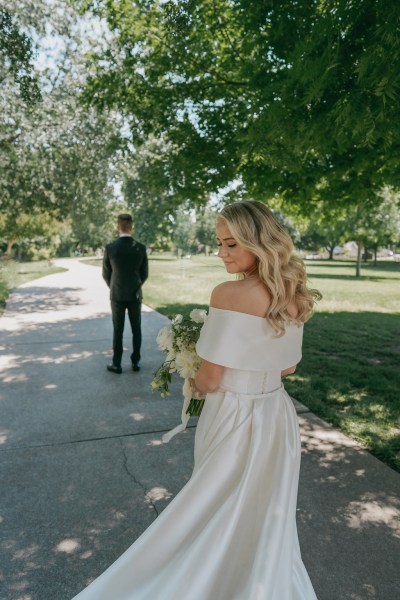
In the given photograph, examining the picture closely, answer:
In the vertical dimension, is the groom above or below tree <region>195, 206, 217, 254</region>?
below

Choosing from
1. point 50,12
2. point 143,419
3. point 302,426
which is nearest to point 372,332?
point 302,426

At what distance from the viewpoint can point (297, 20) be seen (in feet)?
15.7

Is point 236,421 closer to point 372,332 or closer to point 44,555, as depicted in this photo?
point 44,555

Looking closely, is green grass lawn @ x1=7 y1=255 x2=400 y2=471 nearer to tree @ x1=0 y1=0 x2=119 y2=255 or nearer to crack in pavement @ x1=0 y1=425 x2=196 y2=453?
crack in pavement @ x1=0 y1=425 x2=196 y2=453

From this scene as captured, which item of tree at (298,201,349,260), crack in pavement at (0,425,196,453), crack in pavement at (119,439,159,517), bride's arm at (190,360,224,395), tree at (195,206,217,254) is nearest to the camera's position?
bride's arm at (190,360,224,395)

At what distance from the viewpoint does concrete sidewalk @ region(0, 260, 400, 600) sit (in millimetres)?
2641

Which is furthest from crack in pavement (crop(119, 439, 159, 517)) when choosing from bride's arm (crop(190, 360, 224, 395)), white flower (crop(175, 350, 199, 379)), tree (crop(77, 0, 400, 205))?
tree (crop(77, 0, 400, 205))

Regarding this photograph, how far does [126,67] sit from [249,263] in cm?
701

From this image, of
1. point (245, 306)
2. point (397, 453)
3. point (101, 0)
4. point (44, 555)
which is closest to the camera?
point (245, 306)

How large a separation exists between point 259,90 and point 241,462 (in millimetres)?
4967

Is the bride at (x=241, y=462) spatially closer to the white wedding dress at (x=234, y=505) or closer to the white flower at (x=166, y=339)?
the white wedding dress at (x=234, y=505)

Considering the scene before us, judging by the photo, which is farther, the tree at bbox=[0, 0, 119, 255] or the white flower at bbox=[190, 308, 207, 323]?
the tree at bbox=[0, 0, 119, 255]

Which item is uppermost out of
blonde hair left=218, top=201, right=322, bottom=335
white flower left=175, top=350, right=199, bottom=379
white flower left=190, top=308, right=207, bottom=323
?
blonde hair left=218, top=201, right=322, bottom=335

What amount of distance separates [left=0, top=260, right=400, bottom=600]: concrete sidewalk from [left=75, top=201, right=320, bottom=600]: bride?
657 millimetres
